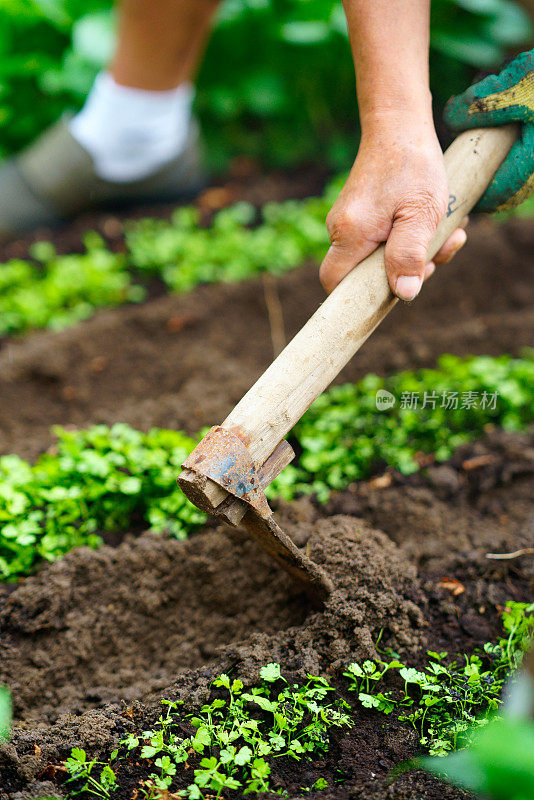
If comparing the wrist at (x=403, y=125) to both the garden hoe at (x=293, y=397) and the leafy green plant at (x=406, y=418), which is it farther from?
the leafy green plant at (x=406, y=418)

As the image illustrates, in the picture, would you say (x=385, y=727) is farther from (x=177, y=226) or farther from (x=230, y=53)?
(x=230, y=53)

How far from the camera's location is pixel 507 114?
169cm

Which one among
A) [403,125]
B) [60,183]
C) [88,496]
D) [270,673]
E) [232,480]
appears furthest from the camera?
[60,183]

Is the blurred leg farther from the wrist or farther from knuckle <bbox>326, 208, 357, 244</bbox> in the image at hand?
knuckle <bbox>326, 208, 357, 244</bbox>

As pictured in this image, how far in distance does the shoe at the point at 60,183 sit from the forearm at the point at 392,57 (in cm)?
262

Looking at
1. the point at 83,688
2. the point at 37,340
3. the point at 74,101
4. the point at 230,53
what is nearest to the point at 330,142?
the point at 230,53

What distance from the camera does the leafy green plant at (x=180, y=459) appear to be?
1.96m

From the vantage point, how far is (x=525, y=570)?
1.88m

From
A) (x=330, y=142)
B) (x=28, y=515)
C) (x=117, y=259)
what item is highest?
(x=330, y=142)

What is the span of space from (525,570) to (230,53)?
13.6ft

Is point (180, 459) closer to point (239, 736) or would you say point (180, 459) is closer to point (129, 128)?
point (239, 736)

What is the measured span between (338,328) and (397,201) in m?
0.35

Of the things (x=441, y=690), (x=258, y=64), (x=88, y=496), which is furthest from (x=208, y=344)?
(x=258, y=64)

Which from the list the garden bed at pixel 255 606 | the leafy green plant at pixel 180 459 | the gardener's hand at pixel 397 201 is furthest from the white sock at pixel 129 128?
the gardener's hand at pixel 397 201
